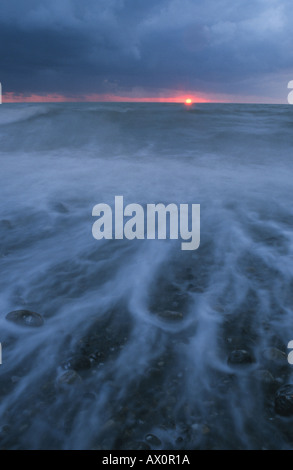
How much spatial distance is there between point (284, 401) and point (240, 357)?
1.15 feet

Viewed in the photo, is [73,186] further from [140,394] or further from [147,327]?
[140,394]

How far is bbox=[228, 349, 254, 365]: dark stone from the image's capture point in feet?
6.14

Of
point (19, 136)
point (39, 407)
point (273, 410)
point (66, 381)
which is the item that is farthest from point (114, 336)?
point (19, 136)

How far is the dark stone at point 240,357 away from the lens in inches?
73.7

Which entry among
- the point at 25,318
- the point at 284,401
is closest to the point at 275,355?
the point at 284,401

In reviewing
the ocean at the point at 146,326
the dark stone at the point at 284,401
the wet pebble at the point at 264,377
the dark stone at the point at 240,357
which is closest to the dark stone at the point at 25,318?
the ocean at the point at 146,326

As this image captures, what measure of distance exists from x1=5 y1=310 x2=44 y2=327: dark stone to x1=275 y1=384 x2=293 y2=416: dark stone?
1612mm

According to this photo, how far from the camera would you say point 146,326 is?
2.23m

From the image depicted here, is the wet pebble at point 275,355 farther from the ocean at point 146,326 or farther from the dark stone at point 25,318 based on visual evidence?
the dark stone at point 25,318

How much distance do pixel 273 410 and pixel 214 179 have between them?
5.61 m

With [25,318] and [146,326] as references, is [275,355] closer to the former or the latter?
[146,326]

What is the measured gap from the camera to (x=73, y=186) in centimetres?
614

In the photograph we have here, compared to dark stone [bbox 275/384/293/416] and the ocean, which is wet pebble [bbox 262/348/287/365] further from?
dark stone [bbox 275/384/293/416]
